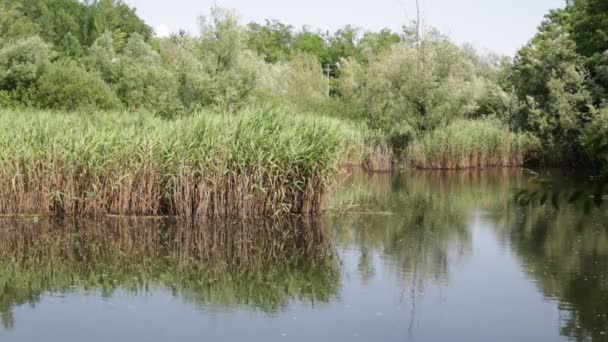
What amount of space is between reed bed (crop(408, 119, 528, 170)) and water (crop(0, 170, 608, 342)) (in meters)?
11.4

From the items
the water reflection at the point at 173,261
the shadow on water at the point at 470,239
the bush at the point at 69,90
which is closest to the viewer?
the shadow on water at the point at 470,239

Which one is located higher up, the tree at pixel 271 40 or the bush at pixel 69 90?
the tree at pixel 271 40

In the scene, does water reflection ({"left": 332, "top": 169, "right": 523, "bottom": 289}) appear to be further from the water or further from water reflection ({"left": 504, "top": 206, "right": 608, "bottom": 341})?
water reflection ({"left": 504, "top": 206, "right": 608, "bottom": 341})

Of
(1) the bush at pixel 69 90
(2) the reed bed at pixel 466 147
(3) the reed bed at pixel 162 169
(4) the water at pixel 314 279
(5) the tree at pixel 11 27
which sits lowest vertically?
(4) the water at pixel 314 279

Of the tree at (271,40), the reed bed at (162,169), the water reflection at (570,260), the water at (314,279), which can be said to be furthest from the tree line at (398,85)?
the tree at (271,40)

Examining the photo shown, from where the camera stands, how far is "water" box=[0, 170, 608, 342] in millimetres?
7102

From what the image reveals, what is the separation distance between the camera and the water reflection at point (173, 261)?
8.52 m

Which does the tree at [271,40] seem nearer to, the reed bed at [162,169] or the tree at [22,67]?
the tree at [22,67]

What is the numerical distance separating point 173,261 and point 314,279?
197 cm

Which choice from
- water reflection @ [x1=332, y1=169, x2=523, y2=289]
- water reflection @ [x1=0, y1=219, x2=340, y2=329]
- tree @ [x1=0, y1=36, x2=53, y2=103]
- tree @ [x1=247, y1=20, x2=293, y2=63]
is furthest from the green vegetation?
tree @ [x1=247, y1=20, x2=293, y2=63]

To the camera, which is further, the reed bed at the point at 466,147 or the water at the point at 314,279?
the reed bed at the point at 466,147

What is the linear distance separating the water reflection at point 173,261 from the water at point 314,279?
25 millimetres

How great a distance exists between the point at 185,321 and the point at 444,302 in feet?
8.39

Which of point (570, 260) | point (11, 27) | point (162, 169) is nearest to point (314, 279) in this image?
point (570, 260)
